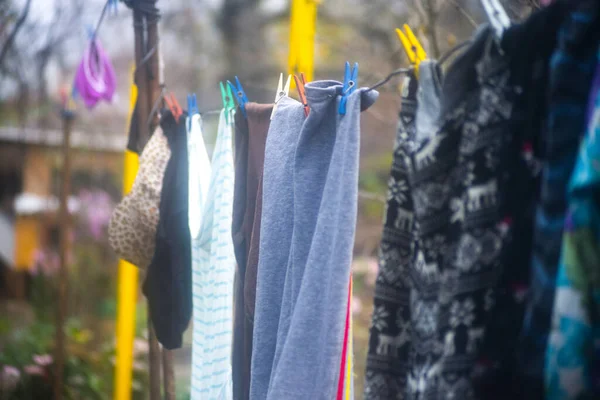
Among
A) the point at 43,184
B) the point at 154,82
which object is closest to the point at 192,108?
the point at 154,82

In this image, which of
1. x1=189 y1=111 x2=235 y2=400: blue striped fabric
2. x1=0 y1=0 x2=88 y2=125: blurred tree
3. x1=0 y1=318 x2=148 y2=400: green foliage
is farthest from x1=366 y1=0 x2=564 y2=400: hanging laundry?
x1=0 y1=0 x2=88 y2=125: blurred tree

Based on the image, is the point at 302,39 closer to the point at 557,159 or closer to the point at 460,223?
the point at 460,223

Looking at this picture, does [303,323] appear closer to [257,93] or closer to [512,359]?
[512,359]

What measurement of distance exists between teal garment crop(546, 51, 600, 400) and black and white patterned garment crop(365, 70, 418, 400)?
0.36 m

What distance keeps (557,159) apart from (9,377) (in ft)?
11.4

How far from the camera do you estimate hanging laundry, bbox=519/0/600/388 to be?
0.79 metres

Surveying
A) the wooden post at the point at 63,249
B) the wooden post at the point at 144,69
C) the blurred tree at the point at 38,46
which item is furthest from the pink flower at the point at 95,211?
the wooden post at the point at 144,69

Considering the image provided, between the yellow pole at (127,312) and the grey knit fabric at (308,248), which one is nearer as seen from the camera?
the grey knit fabric at (308,248)

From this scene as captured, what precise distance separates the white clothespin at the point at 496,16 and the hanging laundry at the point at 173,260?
45.3 inches

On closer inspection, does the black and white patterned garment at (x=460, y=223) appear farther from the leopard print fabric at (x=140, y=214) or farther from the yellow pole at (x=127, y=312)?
the yellow pole at (x=127, y=312)

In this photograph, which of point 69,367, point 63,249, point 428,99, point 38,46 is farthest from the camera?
point 38,46

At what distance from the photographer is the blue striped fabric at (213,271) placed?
1566mm

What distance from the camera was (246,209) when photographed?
1.49 m

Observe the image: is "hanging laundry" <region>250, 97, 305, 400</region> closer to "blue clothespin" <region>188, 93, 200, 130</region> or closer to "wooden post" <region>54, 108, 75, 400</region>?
"blue clothespin" <region>188, 93, 200, 130</region>
